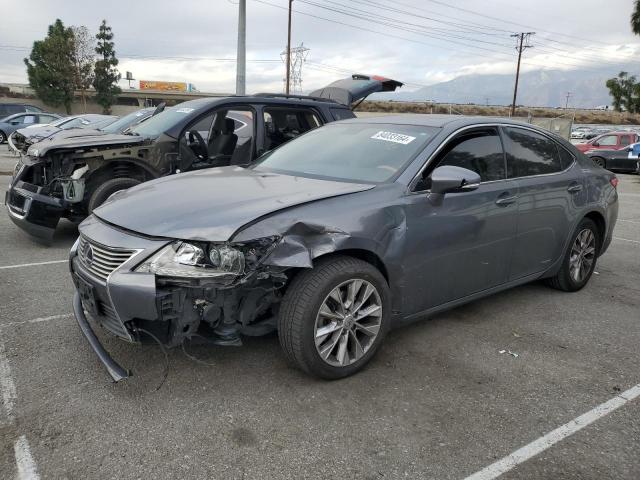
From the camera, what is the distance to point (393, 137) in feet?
12.6

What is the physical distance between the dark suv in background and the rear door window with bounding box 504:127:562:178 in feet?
9.84

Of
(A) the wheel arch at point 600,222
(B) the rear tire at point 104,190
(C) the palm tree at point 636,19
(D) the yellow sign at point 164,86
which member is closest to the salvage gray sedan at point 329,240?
(A) the wheel arch at point 600,222

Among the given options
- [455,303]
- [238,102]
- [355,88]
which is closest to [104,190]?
[238,102]

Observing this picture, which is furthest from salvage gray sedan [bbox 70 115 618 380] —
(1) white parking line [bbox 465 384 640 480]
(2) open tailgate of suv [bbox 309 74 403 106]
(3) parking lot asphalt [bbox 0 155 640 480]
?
(2) open tailgate of suv [bbox 309 74 403 106]

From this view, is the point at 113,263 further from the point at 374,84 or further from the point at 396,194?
the point at 374,84

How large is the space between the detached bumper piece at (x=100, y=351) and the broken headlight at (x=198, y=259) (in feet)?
1.82

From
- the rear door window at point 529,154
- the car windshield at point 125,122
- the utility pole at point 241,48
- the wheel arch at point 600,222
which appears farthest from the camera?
the utility pole at point 241,48

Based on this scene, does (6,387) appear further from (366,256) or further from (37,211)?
(37,211)

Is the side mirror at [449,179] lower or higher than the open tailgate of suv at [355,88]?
lower

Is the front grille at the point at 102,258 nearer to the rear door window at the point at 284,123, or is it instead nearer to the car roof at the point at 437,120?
the car roof at the point at 437,120

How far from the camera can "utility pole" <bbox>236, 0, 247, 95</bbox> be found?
1730cm

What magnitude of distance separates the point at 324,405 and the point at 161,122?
4.90 m

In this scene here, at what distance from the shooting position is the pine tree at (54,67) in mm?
47281

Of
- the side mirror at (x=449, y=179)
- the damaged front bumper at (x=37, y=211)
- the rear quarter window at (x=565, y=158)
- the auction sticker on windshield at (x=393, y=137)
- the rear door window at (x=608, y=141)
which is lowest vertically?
the damaged front bumper at (x=37, y=211)
